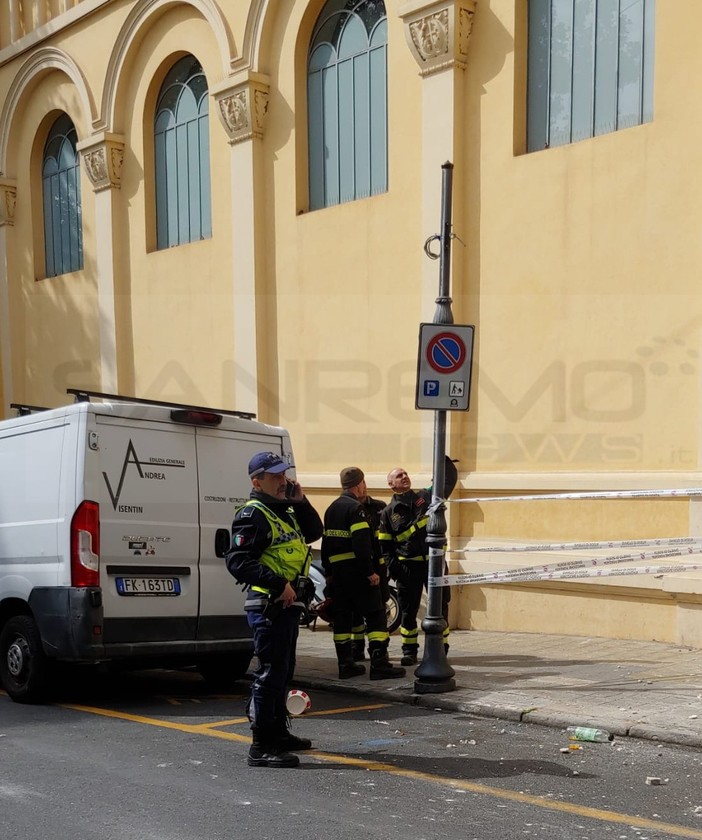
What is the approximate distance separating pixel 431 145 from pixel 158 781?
26.8 feet

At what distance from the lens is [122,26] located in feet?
54.3

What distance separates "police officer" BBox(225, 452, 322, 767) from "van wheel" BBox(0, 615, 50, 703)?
2.51m

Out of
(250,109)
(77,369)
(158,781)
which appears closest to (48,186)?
(77,369)

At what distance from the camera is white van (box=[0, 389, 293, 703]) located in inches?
303

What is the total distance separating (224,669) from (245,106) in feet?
27.2

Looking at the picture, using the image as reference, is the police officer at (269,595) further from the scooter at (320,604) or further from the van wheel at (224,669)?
the scooter at (320,604)

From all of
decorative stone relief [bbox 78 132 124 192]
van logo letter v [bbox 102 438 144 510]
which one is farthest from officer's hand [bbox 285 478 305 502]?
decorative stone relief [bbox 78 132 124 192]

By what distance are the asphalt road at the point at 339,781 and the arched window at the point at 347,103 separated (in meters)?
7.57

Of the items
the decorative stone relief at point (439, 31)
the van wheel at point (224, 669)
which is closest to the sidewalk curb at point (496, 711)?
the van wheel at point (224, 669)

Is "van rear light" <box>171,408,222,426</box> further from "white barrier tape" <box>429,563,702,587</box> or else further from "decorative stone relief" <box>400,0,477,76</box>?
"decorative stone relief" <box>400,0,477,76</box>

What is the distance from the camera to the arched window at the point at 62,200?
18438 mm

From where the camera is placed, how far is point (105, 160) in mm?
16969

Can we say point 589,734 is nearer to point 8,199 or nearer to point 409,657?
point 409,657

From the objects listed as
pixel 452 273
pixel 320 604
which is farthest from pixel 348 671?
pixel 452 273
